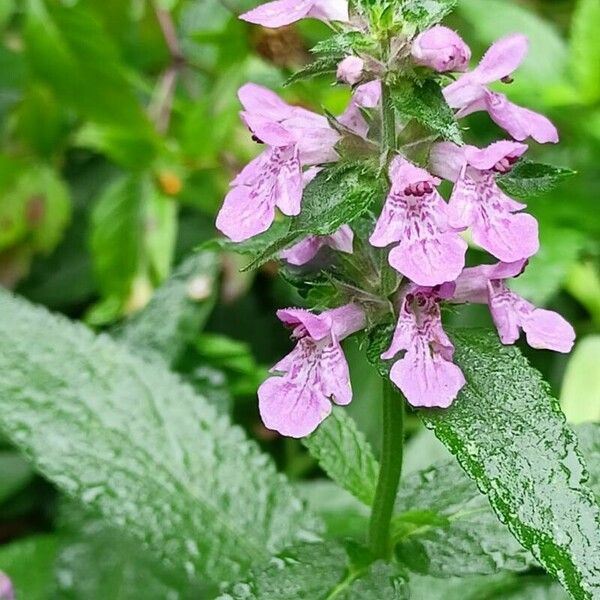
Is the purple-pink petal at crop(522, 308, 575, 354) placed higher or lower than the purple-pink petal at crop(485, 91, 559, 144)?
lower

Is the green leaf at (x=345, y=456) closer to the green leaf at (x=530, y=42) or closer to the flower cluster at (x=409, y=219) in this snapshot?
the flower cluster at (x=409, y=219)

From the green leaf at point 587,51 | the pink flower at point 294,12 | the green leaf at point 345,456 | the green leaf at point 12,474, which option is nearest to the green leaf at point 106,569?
the green leaf at point 12,474

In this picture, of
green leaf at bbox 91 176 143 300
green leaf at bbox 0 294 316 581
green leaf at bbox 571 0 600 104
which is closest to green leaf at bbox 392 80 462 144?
green leaf at bbox 0 294 316 581

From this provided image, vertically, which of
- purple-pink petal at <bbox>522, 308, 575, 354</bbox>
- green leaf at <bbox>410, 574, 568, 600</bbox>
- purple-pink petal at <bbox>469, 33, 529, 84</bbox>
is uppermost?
purple-pink petal at <bbox>469, 33, 529, 84</bbox>

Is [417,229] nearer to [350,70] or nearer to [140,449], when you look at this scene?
[350,70]

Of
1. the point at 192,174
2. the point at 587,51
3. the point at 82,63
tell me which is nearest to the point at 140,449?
the point at 192,174

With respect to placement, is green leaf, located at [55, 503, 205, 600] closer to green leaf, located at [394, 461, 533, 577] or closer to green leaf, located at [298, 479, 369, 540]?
green leaf, located at [298, 479, 369, 540]

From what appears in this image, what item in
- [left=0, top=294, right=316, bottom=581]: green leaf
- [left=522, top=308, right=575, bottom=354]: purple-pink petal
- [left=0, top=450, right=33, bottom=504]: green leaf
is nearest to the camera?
[left=522, top=308, right=575, bottom=354]: purple-pink petal

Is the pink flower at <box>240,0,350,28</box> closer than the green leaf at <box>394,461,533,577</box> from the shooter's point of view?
Yes
